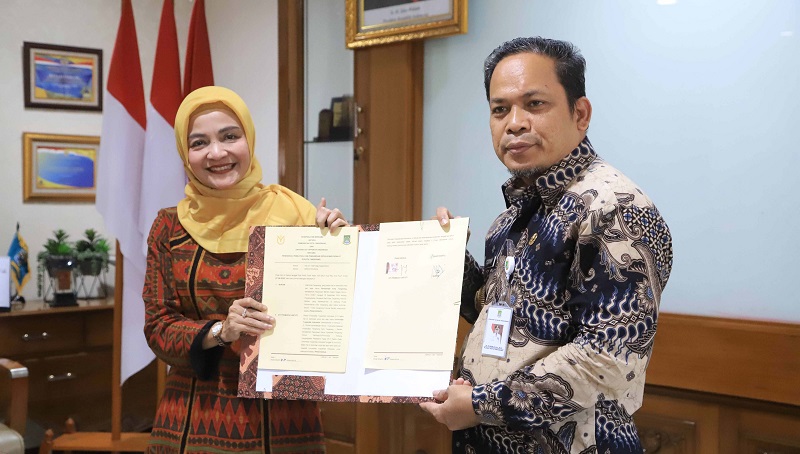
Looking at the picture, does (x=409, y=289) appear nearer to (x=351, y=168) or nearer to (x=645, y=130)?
(x=645, y=130)

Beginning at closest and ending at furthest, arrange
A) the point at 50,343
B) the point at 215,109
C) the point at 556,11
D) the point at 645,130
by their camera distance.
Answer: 1. the point at 215,109
2. the point at 645,130
3. the point at 556,11
4. the point at 50,343

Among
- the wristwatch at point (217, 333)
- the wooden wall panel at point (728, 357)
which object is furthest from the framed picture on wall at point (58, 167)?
the wooden wall panel at point (728, 357)

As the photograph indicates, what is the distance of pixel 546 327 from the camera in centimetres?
129

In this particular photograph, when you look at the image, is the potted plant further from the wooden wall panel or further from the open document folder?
the wooden wall panel

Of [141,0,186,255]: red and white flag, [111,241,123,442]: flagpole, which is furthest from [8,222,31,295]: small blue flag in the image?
[141,0,186,255]: red and white flag

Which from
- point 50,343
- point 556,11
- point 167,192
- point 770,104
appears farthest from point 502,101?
point 50,343

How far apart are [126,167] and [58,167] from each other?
127cm

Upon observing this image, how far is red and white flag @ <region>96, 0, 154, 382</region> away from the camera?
10.2ft

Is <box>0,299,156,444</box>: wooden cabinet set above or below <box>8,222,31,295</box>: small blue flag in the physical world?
below

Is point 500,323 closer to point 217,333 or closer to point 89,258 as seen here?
point 217,333

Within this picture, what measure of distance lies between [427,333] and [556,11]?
5.01 feet

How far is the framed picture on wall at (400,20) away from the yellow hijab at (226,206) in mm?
1138

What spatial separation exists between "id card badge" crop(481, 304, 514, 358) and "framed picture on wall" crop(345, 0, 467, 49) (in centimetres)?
163

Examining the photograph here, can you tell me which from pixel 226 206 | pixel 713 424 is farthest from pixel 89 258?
pixel 713 424
